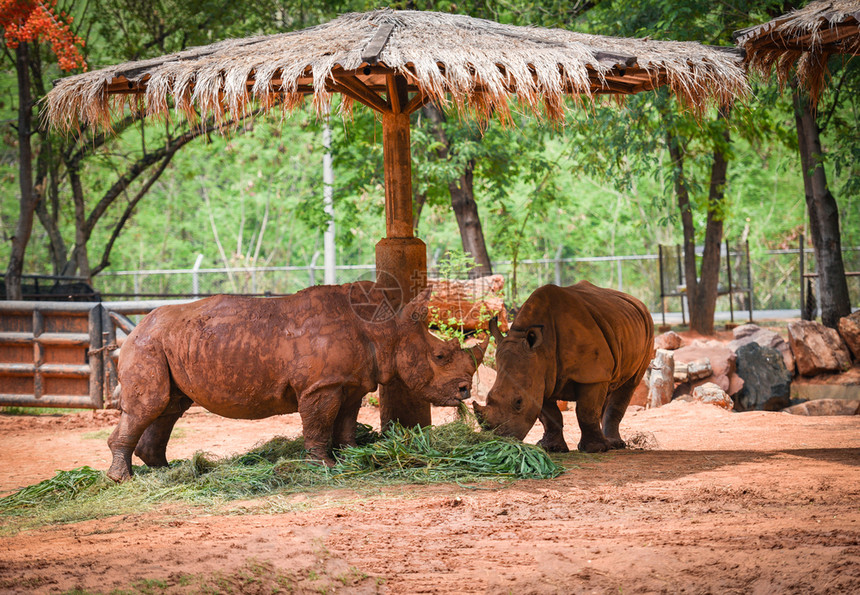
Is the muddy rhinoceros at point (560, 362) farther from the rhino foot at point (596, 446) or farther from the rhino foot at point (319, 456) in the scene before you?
the rhino foot at point (319, 456)

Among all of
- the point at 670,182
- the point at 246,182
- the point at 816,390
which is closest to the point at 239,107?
the point at 816,390

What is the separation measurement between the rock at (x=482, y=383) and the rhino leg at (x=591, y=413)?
10.9ft

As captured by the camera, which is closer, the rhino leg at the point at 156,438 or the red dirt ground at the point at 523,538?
the red dirt ground at the point at 523,538

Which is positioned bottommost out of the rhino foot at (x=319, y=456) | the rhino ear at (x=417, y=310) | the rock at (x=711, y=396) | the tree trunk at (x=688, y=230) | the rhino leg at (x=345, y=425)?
the rock at (x=711, y=396)

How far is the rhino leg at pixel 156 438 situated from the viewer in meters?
6.91

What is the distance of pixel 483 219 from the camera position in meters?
33.1

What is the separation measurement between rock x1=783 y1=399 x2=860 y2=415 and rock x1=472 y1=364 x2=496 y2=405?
3.99 metres

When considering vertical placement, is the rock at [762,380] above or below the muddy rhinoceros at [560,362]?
below

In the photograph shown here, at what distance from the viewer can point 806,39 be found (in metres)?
7.21

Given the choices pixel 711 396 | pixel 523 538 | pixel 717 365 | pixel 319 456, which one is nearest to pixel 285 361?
pixel 319 456

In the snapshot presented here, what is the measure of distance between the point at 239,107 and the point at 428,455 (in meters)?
3.30

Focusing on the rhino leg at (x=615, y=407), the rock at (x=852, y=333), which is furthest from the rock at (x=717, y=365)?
the rhino leg at (x=615, y=407)

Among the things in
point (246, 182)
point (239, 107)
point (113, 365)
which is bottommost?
point (113, 365)

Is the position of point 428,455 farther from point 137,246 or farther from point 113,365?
point 137,246
